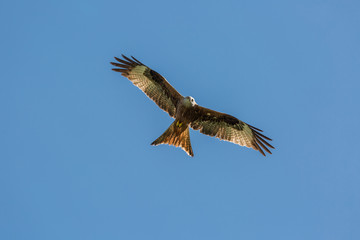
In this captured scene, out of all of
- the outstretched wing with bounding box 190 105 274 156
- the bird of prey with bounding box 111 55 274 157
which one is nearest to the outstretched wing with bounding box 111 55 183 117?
the bird of prey with bounding box 111 55 274 157

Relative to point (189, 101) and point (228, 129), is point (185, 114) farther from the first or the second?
point (228, 129)

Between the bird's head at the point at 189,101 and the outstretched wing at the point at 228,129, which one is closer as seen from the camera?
the bird's head at the point at 189,101

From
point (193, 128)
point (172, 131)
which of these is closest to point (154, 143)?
point (172, 131)

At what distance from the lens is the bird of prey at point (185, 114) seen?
11.0 metres

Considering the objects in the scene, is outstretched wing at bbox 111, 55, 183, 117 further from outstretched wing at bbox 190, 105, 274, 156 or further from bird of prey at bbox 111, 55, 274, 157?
outstretched wing at bbox 190, 105, 274, 156

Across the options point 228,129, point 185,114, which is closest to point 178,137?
point 185,114

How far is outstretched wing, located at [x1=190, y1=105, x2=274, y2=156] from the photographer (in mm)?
11406

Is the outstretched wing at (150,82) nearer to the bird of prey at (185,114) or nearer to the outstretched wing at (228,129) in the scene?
the bird of prey at (185,114)

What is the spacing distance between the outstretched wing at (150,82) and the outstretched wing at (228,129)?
0.80m

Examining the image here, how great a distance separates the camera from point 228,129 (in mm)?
11719

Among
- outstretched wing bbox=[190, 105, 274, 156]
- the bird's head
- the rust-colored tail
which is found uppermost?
outstretched wing bbox=[190, 105, 274, 156]

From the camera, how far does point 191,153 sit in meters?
10.7

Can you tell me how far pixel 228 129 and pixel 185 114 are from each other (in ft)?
4.86

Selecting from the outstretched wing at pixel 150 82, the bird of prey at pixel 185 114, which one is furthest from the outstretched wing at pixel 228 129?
the outstretched wing at pixel 150 82
